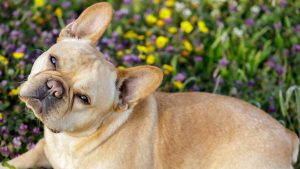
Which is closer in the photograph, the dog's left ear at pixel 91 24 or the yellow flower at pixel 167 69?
the dog's left ear at pixel 91 24

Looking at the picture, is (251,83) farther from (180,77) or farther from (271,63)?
(180,77)

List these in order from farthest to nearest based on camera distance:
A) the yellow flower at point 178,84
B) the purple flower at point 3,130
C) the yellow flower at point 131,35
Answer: the yellow flower at point 131,35, the yellow flower at point 178,84, the purple flower at point 3,130

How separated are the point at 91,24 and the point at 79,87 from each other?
2.35ft

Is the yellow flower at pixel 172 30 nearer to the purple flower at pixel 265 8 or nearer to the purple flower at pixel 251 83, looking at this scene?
the purple flower at pixel 251 83

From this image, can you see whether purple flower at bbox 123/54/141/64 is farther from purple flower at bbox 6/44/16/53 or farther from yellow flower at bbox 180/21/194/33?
purple flower at bbox 6/44/16/53

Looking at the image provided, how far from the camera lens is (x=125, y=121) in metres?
4.35

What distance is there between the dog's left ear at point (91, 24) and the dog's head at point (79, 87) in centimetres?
7

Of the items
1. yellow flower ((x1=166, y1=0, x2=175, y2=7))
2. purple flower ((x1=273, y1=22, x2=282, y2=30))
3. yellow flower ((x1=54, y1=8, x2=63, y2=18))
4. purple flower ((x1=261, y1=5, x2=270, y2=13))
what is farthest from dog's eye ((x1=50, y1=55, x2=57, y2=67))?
purple flower ((x1=261, y1=5, x2=270, y2=13))

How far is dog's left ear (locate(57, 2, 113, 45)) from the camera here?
14.3ft

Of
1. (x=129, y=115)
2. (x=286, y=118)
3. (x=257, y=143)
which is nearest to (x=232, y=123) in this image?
(x=257, y=143)

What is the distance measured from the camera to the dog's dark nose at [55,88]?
12.6 ft

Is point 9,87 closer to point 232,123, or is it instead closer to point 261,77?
point 232,123

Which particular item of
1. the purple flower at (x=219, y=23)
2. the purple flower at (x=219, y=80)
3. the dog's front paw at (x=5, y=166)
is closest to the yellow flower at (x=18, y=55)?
the dog's front paw at (x=5, y=166)

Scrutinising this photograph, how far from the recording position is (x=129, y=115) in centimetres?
439
